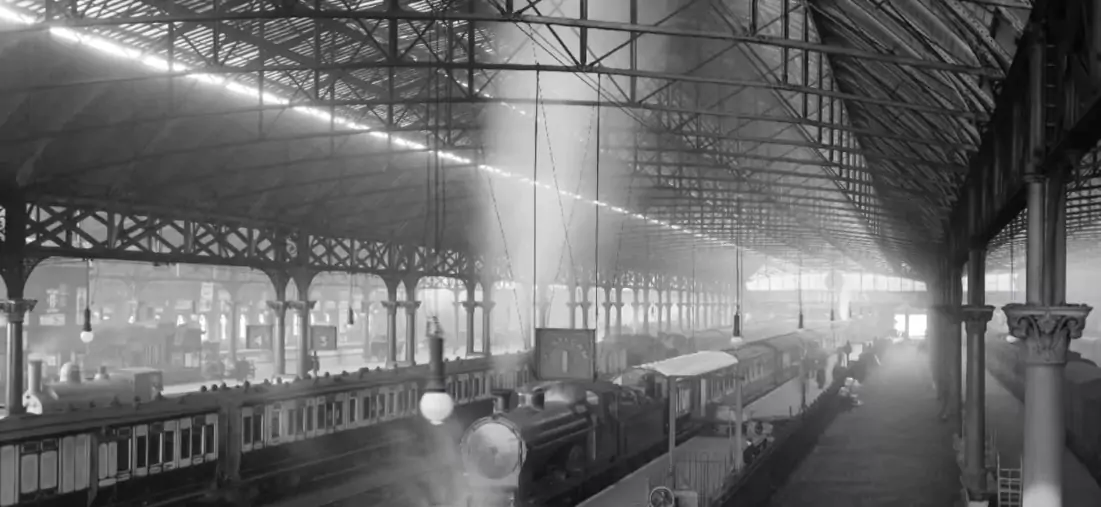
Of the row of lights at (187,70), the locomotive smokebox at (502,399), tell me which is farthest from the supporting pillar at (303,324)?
the locomotive smokebox at (502,399)

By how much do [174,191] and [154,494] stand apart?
35.0 ft

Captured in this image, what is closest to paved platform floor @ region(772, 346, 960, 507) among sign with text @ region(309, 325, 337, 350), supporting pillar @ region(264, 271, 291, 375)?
sign with text @ region(309, 325, 337, 350)

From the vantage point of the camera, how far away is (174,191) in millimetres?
23094

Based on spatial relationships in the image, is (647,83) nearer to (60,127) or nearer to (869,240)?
(60,127)

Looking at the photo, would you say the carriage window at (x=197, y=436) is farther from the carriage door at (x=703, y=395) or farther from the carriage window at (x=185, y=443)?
the carriage door at (x=703, y=395)

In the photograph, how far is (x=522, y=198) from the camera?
34969 mm

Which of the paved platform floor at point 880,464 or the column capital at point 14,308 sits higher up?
the column capital at point 14,308

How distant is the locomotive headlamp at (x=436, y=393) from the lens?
29.2 ft

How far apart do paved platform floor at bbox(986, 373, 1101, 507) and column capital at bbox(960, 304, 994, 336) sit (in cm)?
238

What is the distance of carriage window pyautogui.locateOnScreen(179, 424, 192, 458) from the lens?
1497cm

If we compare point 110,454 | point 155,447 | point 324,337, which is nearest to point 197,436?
point 155,447

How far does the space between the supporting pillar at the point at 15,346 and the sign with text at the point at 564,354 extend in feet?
36.3

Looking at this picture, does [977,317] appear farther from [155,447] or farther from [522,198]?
[522,198]

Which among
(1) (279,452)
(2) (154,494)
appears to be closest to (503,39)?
(1) (279,452)
